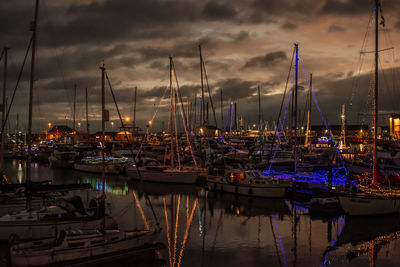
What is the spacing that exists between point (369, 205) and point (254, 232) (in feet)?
25.2

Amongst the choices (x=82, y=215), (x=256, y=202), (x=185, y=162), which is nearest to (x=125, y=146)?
(x=185, y=162)

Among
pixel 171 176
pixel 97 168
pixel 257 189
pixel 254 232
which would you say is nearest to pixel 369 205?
pixel 254 232

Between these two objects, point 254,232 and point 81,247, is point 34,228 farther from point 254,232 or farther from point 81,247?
point 254,232

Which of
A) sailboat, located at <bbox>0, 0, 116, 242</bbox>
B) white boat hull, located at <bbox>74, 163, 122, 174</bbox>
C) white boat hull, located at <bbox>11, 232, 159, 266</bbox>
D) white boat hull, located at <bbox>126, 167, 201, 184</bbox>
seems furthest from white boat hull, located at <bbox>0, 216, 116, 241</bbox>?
white boat hull, located at <bbox>74, 163, 122, 174</bbox>

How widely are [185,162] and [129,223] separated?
27.9 m

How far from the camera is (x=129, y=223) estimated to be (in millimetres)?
20172

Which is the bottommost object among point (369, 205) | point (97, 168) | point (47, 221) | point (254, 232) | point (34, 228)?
point (254, 232)

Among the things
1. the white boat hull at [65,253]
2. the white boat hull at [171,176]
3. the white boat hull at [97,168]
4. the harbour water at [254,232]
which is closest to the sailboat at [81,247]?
the white boat hull at [65,253]

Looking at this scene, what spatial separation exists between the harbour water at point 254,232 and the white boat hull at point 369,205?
45cm

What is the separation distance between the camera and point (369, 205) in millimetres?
21359

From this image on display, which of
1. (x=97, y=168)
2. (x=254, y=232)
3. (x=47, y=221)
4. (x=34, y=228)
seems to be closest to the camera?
(x=34, y=228)

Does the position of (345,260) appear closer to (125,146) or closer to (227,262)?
(227,262)

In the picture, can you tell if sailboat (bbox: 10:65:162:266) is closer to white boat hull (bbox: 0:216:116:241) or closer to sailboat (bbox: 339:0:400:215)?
white boat hull (bbox: 0:216:116:241)

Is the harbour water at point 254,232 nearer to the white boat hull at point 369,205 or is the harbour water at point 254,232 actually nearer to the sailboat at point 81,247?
the white boat hull at point 369,205
